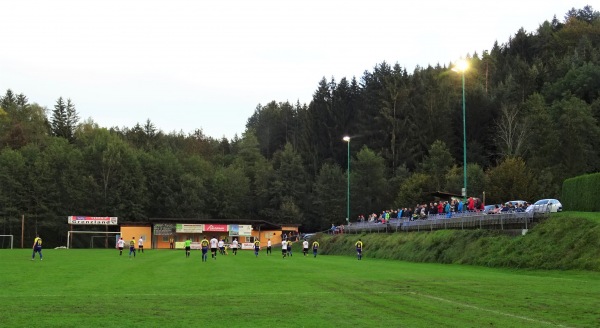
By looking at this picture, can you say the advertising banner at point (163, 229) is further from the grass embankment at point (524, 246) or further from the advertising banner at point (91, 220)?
the grass embankment at point (524, 246)

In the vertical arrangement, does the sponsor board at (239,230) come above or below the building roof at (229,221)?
below

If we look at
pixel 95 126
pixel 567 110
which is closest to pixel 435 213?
pixel 567 110

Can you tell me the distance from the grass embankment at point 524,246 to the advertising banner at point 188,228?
4638 cm

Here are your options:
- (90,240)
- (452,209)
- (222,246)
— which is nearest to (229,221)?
(90,240)

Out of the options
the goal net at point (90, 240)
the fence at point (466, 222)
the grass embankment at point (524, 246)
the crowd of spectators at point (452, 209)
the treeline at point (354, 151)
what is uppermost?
the treeline at point (354, 151)

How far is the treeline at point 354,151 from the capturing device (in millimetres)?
92188

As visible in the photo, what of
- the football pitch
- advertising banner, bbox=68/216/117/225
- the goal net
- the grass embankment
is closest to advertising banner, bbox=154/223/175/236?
advertising banner, bbox=68/216/117/225

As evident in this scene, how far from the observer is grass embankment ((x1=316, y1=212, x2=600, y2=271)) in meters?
31.1

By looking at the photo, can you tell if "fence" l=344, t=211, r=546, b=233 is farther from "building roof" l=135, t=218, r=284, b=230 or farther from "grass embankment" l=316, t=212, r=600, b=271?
"building roof" l=135, t=218, r=284, b=230

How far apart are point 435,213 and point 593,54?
2374 inches

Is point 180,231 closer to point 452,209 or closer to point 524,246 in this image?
point 452,209

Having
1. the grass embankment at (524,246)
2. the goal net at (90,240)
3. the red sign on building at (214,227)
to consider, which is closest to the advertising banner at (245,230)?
the red sign on building at (214,227)

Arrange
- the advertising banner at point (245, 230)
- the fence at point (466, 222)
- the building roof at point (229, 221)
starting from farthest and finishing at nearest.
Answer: the advertising banner at point (245, 230)
the building roof at point (229, 221)
the fence at point (466, 222)

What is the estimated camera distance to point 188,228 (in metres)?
92.9
